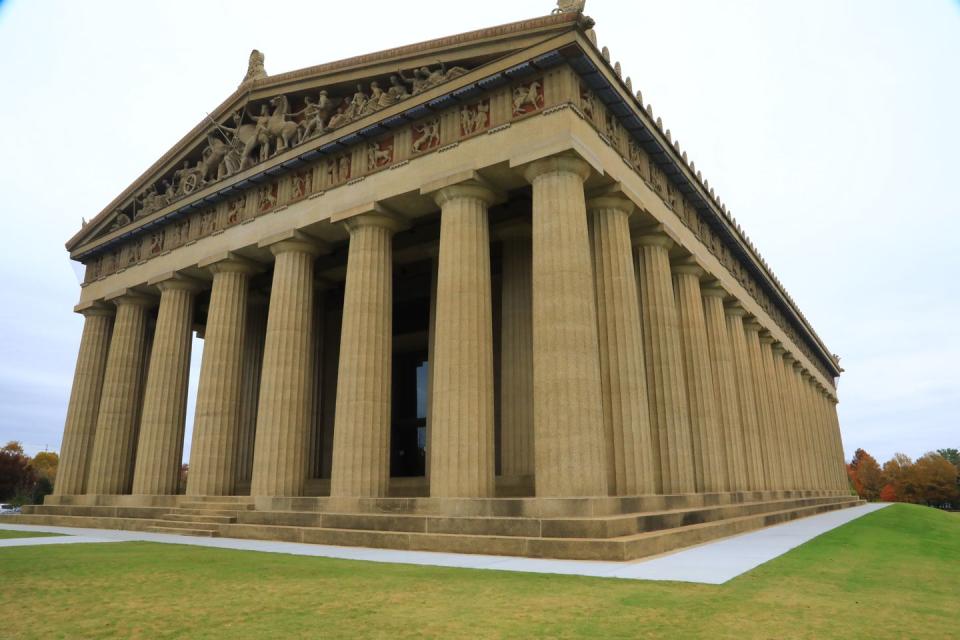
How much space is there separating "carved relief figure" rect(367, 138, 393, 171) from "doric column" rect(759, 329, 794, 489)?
2836cm

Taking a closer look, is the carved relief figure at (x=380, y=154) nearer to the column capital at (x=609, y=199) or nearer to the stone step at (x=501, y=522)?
the column capital at (x=609, y=199)

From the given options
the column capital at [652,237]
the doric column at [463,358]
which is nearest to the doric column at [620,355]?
the column capital at [652,237]

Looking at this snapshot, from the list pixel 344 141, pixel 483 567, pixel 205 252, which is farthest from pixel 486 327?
pixel 205 252

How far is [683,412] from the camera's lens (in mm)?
24234

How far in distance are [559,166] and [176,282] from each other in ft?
73.9

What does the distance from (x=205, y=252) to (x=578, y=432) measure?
22.0 m

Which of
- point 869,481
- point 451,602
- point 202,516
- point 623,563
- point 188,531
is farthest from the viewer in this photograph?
point 869,481

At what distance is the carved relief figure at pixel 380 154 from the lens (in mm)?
23797

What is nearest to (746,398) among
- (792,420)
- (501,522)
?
(792,420)

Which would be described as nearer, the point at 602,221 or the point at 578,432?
the point at 578,432

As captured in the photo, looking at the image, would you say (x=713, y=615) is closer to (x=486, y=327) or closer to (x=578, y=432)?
(x=578, y=432)

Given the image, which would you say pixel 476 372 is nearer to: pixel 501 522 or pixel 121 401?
pixel 501 522

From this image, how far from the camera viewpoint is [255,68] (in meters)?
30.2

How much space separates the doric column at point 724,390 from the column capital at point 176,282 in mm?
27329
